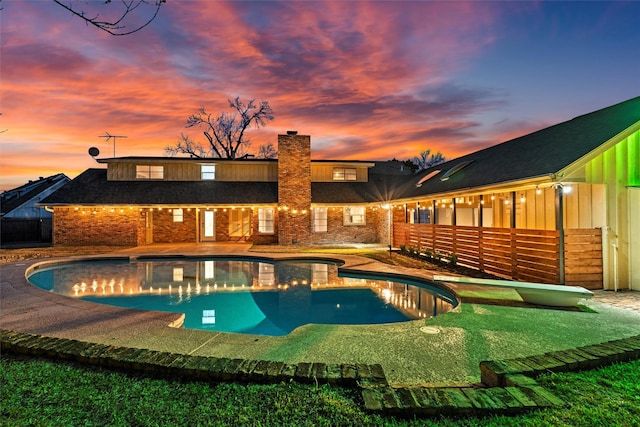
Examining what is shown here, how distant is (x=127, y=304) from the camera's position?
8.23 meters

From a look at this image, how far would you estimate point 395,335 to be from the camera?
4832mm

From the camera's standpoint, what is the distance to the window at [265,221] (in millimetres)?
19625

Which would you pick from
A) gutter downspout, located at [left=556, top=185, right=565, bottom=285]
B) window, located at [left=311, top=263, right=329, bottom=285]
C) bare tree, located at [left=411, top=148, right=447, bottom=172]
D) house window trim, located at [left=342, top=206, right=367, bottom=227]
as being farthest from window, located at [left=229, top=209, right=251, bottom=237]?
bare tree, located at [left=411, top=148, right=447, bottom=172]

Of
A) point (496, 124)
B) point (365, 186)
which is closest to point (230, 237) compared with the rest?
point (365, 186)

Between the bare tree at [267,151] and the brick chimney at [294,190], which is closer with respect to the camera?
the brick chimney at [294,190]

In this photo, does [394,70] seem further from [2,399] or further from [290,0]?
[2,399]

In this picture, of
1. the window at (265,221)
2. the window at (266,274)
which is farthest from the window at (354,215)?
the window at (266,274)

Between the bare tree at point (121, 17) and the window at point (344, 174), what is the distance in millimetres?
18005

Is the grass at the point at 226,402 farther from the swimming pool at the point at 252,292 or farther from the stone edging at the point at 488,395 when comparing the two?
the swimming pool at the point at 252,292

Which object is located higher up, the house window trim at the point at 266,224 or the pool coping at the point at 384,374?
the house window trim at the point at 266,224

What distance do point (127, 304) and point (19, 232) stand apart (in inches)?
761

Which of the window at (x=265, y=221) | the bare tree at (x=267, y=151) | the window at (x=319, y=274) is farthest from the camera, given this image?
the bare tree at (x=267, y=151)

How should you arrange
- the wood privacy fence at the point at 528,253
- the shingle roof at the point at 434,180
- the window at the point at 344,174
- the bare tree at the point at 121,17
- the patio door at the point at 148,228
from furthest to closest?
1. the window at the point at 344,174
2. the patio door at the point at 148,228
3. the shingle roof at the point at 434,180
4. the wood privacy fence at the point at 528,253
5. the bare tree at the point at 121,17

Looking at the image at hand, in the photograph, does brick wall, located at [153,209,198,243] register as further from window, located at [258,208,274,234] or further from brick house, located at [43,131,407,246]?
window, located at [258,208,274,234]
